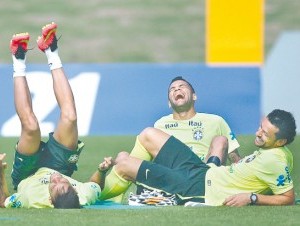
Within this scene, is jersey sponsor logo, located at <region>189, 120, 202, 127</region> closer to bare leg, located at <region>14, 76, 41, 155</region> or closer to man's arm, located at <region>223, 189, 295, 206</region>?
man's arm, located at <region>223, 189, 295, 206</region>

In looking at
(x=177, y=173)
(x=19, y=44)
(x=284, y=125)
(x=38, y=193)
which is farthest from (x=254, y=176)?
(x=19, y=44)

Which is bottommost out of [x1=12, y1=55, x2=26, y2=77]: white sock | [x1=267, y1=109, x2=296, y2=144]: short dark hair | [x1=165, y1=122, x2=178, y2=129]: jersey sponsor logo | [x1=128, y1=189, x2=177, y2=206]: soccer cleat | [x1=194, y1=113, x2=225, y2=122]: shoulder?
[x1=128, y1=189, x2=177, y2=206]: soccer cleat

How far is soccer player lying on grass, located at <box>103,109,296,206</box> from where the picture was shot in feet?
36.1

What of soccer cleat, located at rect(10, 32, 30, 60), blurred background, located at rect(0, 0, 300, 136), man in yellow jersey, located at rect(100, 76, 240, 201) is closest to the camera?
soccer cleat, located at rect(10, 32, 30, 60)

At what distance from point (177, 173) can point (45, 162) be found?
3.98 feet

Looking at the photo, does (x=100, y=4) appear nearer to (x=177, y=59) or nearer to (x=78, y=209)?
(x=177, y=59)

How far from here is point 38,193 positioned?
11.1 m

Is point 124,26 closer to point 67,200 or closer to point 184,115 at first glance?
point 184,115

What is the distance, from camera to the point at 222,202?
11133 mm

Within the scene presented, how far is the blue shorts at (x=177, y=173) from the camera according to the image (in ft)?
37.2

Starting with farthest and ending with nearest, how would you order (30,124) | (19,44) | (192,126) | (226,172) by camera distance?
(192,126) → (19,44) → (30,124) → (226,172)

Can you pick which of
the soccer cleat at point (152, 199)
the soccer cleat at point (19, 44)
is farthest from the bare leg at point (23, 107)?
the soccer cleat at point (152, 199)

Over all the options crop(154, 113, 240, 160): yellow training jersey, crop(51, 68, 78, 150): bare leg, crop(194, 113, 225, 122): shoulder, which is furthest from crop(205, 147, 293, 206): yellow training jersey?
crop(194, 113, 225, 122): shoulder

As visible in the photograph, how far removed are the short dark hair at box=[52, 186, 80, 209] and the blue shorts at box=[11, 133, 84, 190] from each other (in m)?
0.59
